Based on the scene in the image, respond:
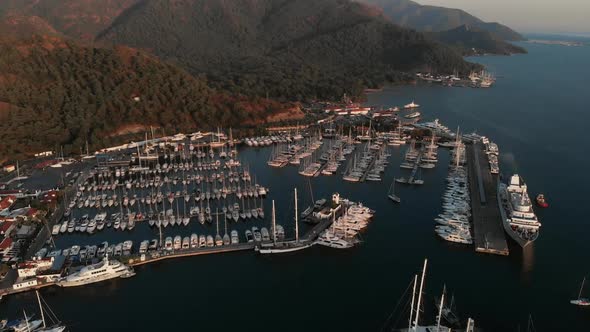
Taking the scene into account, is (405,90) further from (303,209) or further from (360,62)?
(303,209)

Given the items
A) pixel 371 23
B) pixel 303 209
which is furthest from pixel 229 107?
pixel 371 23

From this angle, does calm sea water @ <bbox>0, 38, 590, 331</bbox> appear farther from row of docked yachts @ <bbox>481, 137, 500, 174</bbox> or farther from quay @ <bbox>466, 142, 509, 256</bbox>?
row of docked yachts @ <bbox>481, 137, 500, 174</bbox>

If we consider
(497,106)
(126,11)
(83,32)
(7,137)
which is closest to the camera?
(7,137)

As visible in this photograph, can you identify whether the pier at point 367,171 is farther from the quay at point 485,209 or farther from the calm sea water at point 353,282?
the quay at point 485,209

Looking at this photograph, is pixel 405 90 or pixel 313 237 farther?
pixel 405 90

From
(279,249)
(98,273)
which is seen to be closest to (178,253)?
(98,273)

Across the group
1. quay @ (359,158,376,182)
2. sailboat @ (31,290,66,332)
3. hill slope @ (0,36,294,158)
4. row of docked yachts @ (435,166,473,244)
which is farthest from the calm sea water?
hill slope @ (0,36,294,158)
